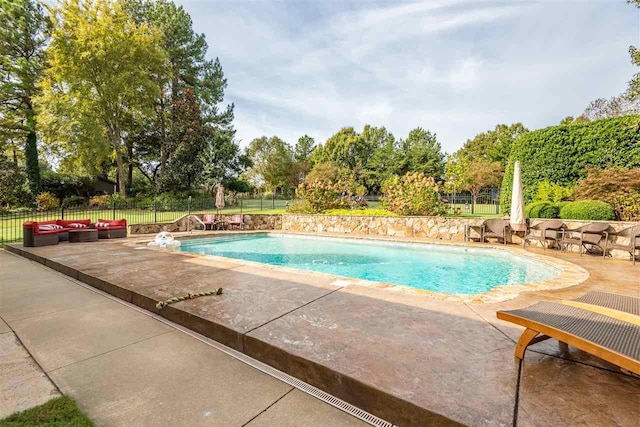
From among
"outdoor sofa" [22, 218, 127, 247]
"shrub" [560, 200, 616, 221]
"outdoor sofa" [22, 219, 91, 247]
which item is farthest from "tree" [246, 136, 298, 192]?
"shrub" [560, 200, 616, 221]

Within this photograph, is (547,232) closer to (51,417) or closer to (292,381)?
(292,381)

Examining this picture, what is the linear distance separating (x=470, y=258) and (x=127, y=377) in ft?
27.1

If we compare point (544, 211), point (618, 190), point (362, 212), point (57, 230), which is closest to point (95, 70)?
point (57, 230)

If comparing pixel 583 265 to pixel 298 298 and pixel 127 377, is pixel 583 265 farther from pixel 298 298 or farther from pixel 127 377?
pixel 127 377

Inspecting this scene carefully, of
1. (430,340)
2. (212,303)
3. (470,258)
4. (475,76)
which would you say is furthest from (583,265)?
(475,76)

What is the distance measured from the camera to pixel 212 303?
330 centimetres

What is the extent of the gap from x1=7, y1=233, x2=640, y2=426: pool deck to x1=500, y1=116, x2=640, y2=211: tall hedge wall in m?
8.01

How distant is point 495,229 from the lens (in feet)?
28.9

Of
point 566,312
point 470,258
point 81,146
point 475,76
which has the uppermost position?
point 475,76

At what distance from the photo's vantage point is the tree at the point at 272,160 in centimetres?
3697

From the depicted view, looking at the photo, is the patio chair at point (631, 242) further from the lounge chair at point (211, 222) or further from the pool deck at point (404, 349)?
the lounge chair at point (211, 222)

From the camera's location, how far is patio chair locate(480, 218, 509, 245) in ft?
28.6

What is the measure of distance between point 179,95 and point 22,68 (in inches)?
382

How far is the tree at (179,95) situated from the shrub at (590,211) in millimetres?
22261
